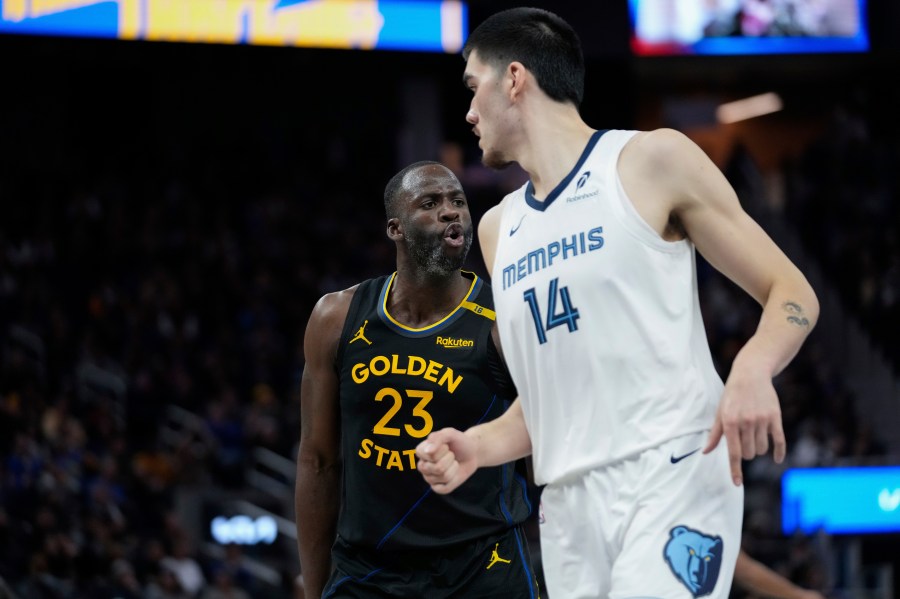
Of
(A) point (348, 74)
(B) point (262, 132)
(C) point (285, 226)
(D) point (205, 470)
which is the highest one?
(A) point (348, 74)

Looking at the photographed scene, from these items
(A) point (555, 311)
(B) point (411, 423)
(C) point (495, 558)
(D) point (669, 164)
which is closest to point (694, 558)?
(A) point (555, 311)

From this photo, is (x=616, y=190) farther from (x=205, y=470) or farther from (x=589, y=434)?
(x=205, y=470)

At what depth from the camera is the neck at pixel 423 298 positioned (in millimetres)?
5137

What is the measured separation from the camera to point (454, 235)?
16.7 ft

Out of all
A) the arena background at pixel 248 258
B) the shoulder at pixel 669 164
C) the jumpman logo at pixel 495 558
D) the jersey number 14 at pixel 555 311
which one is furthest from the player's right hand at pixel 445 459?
the arena background at pixel 248 258

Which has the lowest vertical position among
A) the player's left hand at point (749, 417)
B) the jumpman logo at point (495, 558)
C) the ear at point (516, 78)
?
the player's left hand at point (749, 417)

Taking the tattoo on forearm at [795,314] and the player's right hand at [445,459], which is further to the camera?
the player's right hand at [445,459]

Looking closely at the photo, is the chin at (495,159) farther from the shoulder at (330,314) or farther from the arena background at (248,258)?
the arena background at (248,258)

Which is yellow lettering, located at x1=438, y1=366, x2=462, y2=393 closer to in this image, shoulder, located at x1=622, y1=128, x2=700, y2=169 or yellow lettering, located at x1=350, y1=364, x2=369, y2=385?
yellow lettering, located at x1=350, y1=364, x2=369, y2=385

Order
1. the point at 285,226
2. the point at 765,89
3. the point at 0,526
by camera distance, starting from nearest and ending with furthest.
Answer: the point at 0,526, the point at 285,226, the point at 765,89

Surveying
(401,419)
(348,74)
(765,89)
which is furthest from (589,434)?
(765,89)

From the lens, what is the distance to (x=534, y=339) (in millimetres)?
3584

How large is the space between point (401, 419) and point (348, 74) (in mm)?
21372

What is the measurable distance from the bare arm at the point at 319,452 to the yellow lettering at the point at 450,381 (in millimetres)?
478
